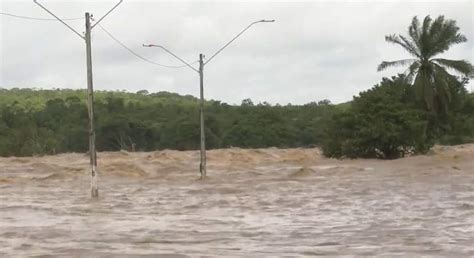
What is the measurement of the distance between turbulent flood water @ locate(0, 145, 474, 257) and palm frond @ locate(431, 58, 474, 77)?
1742 centimetres

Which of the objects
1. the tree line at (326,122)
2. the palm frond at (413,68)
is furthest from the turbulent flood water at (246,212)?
the palm frond at (413,68)

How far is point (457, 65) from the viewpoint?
6022cm

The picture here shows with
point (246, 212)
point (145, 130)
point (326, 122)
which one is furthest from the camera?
point (145, 130)

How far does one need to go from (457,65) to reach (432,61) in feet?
5.98

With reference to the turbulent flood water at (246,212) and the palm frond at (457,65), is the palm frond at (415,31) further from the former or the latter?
the turbulent flood water at (246,212)

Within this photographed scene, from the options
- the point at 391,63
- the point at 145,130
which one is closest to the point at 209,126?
the point at 145,130

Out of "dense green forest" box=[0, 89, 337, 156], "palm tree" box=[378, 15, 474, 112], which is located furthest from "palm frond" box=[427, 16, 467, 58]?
"dense green forest" box=[0, 89, 337, 156]

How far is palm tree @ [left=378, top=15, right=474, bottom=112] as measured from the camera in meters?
59.4

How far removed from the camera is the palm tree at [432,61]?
195ft

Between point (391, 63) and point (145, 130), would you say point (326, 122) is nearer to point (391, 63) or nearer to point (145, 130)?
point (391, 63)

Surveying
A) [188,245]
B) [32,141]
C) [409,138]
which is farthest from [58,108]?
[188,245]

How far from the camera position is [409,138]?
52469 mm

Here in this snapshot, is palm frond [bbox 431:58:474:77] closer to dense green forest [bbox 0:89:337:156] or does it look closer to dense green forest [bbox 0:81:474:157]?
dense green forest [bbox 0:81:474:157]

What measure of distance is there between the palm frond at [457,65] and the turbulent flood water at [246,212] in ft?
57.2
